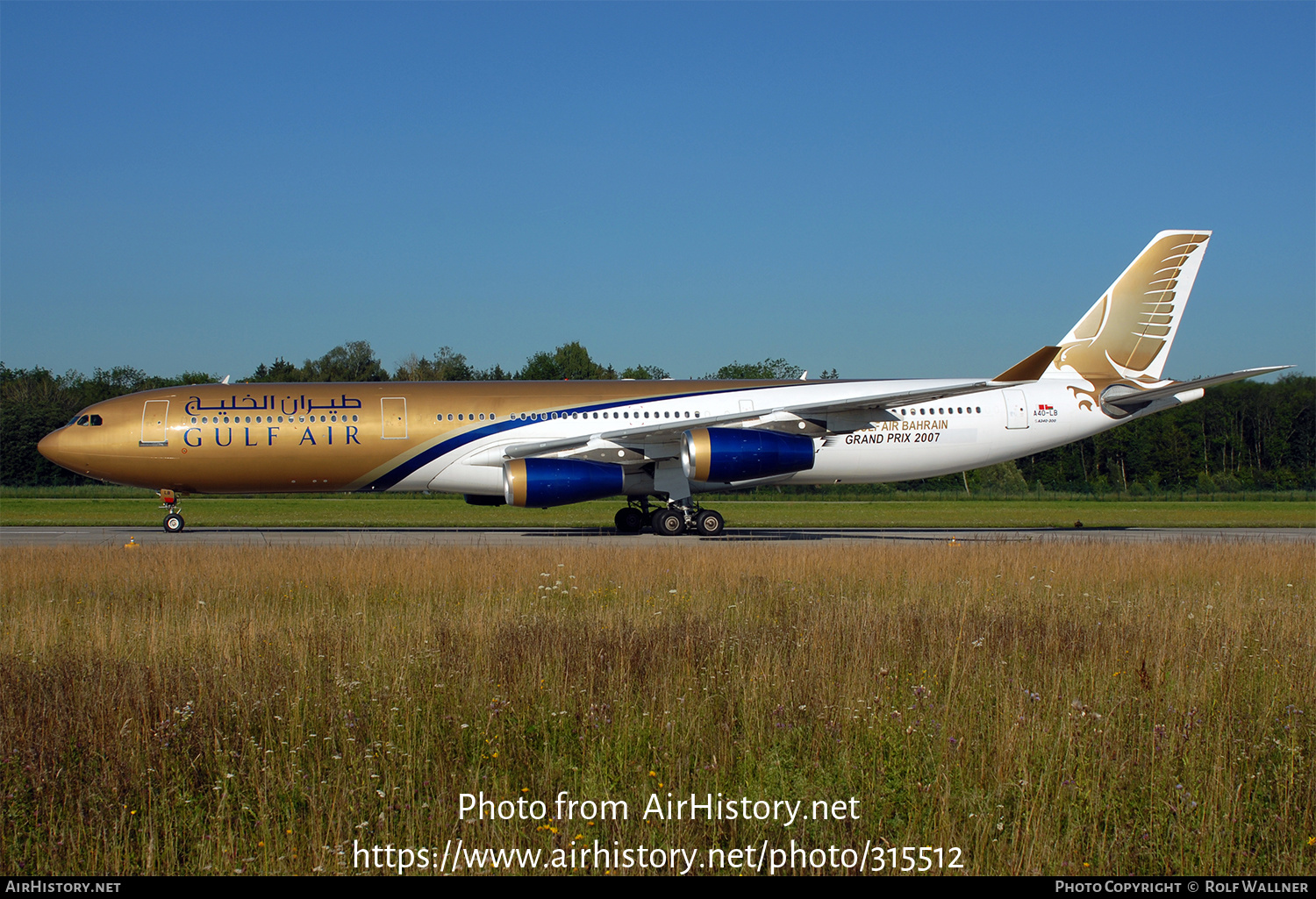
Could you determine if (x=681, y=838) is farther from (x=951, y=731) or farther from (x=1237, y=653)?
(x=1237, y=653)

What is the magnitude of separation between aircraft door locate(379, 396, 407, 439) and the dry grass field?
11.9m

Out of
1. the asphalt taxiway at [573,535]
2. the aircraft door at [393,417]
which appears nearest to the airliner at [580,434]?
the aircraft door at [393,417]

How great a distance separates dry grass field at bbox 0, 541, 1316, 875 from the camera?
13.3 feet

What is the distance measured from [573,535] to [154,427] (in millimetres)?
9284

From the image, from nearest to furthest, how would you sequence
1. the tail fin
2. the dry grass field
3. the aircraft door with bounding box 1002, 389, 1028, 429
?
the dry grass field → the aircraft door with bounding box 1002, 389, 1028, 429 → the tail fin

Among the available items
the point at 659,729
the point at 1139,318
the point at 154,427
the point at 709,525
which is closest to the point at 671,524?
the point at 709,525

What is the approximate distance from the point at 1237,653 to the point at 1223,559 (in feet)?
24.4

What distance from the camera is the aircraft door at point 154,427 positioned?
69.8 ft

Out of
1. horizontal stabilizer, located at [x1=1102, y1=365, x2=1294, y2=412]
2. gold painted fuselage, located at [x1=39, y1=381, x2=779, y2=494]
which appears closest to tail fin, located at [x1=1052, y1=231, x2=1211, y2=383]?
horizontal stabilizer, located at [x1=1102, y1=365, x2=1294, y2=412]

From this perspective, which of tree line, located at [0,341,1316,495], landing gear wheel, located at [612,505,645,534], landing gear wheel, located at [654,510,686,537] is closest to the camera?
landing gear wheel, located at [654,510,686,537]

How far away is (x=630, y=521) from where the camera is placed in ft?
75.3

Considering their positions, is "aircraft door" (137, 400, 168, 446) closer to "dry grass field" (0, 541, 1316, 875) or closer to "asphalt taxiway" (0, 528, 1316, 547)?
"asphalt taxiway" (0, 528, 1316, 547)

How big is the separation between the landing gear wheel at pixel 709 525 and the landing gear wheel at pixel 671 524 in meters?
0.34

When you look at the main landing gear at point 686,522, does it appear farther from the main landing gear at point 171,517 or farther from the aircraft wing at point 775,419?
the main landing gear at point 171,517
